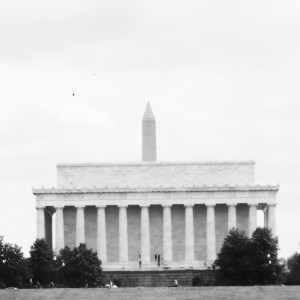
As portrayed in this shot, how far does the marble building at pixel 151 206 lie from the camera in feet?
599

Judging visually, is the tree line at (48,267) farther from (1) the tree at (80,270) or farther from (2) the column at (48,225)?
(2) the column at (48,225)

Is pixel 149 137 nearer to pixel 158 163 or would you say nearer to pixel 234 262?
pixel 158 163

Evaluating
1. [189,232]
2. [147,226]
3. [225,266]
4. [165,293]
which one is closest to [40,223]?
[147,226]

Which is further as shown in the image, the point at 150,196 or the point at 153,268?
the point at 150,196

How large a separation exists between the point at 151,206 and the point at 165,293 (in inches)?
2444

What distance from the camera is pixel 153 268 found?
16825 cm

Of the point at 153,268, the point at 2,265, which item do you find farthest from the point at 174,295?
the point at 153,268

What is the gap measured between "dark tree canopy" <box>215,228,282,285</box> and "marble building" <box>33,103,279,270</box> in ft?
91.2

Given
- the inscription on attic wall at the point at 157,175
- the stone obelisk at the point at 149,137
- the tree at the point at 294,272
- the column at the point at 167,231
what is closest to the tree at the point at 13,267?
the tree at the point at 294,272

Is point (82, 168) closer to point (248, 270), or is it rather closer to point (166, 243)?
point (166, 243)

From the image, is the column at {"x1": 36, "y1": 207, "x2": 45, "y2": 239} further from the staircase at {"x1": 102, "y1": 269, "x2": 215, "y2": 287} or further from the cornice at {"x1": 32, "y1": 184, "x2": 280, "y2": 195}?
the staircase at {"x1": 102, "y1": 269, "x2": 215, "y2": 287}

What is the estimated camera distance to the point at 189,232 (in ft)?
600

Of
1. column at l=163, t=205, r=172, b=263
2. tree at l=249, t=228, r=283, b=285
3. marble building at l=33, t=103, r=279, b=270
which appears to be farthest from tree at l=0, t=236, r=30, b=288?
column at l=163, t=205, r=172, b=263

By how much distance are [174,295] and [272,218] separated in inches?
2412
